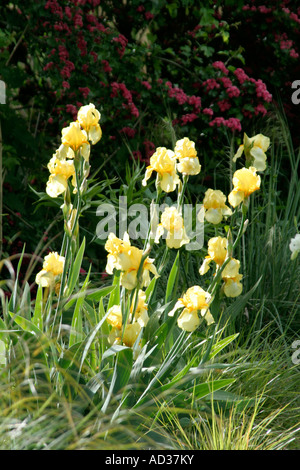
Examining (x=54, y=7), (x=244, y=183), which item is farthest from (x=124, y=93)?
(x=244, y=183)

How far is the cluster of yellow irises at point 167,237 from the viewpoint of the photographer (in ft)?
5.95

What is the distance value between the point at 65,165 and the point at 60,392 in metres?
0.70

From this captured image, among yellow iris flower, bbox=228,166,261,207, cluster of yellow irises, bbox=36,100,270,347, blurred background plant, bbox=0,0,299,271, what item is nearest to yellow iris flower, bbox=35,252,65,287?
cluster of yellow irises, bbox=36,100,270,347

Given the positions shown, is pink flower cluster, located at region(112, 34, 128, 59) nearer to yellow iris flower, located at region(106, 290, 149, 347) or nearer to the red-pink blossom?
the red-pink blossom

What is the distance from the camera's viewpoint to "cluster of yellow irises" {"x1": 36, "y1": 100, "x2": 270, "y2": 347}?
1.81 m

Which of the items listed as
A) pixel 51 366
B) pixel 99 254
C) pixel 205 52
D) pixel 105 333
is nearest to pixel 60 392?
pixel 51 366

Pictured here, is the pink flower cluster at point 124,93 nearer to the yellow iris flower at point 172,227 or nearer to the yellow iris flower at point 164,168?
the yellow iris flower at point 164,168

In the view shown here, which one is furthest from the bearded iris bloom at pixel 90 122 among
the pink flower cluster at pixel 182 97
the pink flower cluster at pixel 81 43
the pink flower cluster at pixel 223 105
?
the pink flower cluster at pixel 223 105

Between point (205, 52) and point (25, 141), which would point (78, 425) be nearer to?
point (25, 141)

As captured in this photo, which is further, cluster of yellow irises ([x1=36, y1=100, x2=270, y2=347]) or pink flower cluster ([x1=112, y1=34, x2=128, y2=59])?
pink flower cluster ([x1=112, y1=34, x2=128, y2=59])

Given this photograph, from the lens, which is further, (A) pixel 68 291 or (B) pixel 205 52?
(B) pixel 205 52

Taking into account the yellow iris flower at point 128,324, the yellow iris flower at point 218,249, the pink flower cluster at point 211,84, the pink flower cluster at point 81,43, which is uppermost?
the pink flower cluster at point 81,43

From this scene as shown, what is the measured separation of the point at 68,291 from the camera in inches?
85.8

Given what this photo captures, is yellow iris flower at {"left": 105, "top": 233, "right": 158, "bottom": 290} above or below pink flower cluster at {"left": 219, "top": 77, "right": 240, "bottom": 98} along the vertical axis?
below
